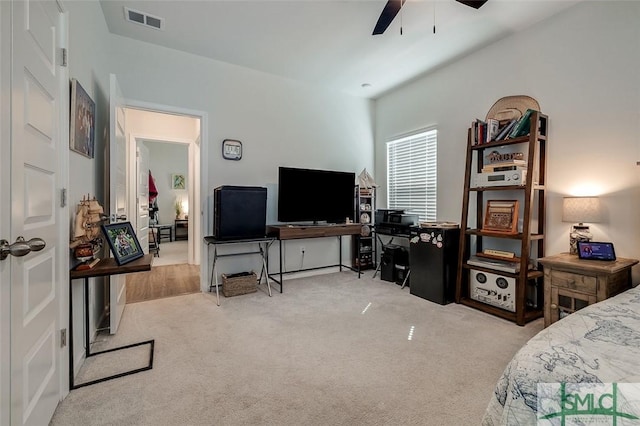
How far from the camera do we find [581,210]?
2.40m

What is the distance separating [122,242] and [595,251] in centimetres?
354

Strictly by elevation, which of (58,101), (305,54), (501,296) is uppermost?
(305,54)

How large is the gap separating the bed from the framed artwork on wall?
244 centimetres

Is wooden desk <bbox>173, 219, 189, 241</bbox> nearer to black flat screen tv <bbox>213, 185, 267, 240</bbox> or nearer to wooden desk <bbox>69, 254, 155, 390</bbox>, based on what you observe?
black flat screen tv <bbox>213, 185, 267, 240</bbox>

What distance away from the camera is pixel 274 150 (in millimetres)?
3986

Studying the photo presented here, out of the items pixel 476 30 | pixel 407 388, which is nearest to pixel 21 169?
pixel 407 388

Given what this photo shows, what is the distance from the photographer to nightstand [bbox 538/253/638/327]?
209 centimetres

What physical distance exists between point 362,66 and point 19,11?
10.7 ft

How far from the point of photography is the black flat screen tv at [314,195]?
373cm

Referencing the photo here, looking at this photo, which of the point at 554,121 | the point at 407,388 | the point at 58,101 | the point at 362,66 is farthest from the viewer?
the point at 362,66

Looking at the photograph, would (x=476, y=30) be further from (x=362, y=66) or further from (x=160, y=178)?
(x=160, y=178)

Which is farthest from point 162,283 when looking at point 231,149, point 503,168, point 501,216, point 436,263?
point 503,168

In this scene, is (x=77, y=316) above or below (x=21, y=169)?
below

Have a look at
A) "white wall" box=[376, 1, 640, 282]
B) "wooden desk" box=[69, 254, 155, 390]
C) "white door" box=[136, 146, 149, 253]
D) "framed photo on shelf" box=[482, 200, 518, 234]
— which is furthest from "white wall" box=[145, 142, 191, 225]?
"framed photo on shelf" box=[482, 200, 518, 234]
